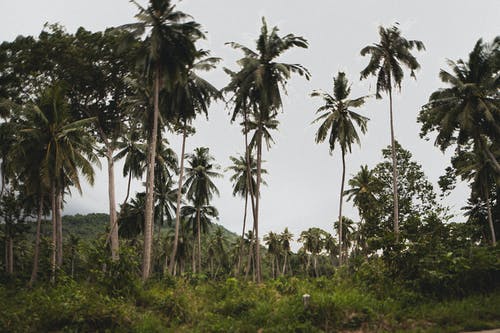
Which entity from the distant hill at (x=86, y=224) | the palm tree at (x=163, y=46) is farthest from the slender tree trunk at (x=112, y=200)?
the distant hill at (x=86, y=224)

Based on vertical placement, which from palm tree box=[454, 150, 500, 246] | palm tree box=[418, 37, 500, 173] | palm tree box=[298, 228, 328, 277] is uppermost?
palm tree box=[418, 37, 500, 173]

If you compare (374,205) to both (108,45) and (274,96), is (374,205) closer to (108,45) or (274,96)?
(274,96)

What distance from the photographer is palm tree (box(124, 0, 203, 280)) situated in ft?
54.6

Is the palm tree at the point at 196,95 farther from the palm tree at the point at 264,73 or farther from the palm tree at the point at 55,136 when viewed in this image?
the palm tree at the point at 55,136

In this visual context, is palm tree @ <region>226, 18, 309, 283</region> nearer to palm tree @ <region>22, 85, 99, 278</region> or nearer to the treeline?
the treeline

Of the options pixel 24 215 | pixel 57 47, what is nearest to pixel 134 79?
pixel 57 47

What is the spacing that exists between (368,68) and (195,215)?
2492 centimetres

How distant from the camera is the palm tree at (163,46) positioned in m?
16.7

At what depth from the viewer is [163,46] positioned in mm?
17484

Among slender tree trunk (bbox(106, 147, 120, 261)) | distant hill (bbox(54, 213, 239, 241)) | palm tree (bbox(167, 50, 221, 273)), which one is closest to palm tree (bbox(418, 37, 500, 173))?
palm tree (bbox(167, 50, 221, 273))

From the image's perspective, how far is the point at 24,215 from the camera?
1316 inches

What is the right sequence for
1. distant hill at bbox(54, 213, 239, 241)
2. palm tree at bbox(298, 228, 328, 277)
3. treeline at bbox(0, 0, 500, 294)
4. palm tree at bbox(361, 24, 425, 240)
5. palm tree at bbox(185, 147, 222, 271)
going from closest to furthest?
treeline at bbox(0, 0, 500, 294) → palm tree at bbox(361, 24, 425, 240) → palm tree at bbox(185, 147, 222, 271) → palm tree at bbox(298, 228, 328, 277) → distant hill at bbox(54, 213, 239, 241)

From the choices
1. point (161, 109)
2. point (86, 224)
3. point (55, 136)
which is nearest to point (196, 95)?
point (161, 109)

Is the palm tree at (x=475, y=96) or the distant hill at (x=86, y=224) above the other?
the palm tree at (x=475, y=96)
